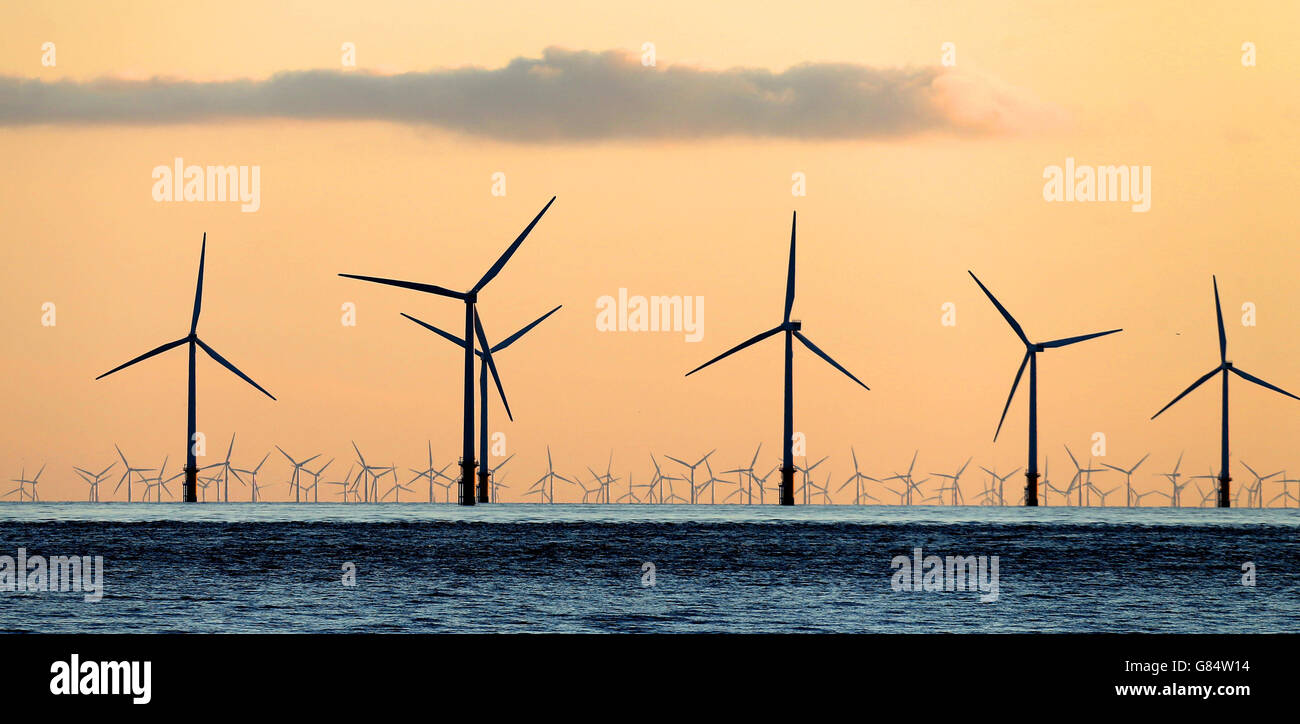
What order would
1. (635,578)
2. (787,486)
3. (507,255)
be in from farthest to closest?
(787,486)
(507,255)
(635,578)

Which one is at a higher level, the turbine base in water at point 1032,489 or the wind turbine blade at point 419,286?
the wind turbine blade at point 419,286

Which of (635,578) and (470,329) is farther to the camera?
(470,329)

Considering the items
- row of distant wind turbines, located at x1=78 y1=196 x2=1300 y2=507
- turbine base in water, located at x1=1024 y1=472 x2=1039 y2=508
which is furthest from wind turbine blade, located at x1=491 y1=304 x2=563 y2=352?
turbine base in water, located at x1=1024 y1=472 x2=1039 y2=508

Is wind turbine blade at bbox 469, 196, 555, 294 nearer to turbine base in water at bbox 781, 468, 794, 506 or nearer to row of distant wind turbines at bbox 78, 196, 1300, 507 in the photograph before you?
row of distant wind turbines at bbox 78, 196, 1300, 507

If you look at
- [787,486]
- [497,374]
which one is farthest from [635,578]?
[787,486]

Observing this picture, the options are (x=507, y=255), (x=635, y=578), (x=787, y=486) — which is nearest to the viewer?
(x=635, y=578)

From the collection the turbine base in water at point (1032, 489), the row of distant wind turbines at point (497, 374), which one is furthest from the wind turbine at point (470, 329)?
the turbine base in water at point (1032, 489)

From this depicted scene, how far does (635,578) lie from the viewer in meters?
81.1

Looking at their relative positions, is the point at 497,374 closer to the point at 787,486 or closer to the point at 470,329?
the point at 470,329

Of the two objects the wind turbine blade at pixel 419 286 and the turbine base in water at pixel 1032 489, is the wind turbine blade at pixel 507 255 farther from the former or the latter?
the turbine base in water at pixel 1032 489

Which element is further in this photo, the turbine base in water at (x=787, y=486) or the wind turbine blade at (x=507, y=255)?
the turbine base in water at (x=787, y=486)

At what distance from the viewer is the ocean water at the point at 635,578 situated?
53.6 meters
